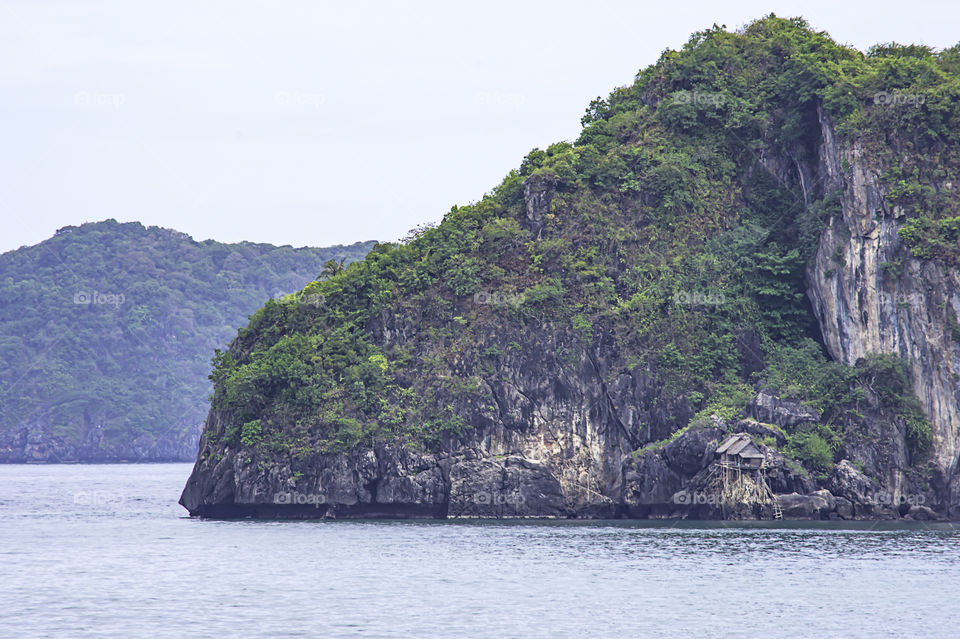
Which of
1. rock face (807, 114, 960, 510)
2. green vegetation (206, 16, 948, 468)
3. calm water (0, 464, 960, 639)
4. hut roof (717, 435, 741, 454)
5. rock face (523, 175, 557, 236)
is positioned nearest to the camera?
calm water (0, 464, 960, 639)

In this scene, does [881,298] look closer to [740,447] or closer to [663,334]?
[663,334]

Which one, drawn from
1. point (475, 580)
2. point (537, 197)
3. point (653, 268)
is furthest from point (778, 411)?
point (475, 580)

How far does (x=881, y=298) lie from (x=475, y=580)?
115 ft

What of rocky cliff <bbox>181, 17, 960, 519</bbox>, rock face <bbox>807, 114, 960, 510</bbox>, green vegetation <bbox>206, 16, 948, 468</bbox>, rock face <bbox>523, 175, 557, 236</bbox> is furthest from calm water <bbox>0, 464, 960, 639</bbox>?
rock face <bbox>523, 175, 557, 236</bbox>

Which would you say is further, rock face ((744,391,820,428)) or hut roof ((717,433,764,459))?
rock face ((744,391,820,428))

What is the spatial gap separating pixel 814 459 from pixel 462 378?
823 inches

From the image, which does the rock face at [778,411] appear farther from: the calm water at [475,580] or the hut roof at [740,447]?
the calm water at [475,580]

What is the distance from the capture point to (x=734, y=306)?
7662 centimetres

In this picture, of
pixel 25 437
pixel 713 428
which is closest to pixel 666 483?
pixel 713 428

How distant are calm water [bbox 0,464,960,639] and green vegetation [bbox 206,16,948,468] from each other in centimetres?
942

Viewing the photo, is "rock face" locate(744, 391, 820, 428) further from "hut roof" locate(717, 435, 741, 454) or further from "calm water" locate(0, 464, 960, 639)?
"calm water" locate(0, 464, 960, 639)

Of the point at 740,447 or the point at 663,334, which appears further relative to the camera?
the point at 663,334

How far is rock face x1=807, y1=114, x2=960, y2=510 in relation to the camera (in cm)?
6962

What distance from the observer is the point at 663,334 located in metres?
75.7
